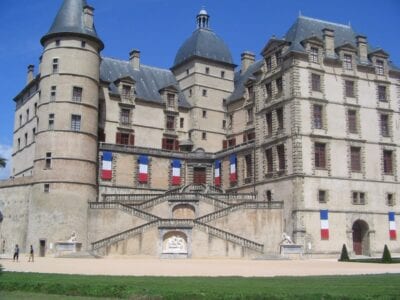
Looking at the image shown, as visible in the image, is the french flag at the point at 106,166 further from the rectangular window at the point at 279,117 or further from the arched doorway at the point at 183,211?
the rectangular window at the point at 279,117

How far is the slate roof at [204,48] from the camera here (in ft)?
190

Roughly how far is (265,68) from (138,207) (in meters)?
16.7

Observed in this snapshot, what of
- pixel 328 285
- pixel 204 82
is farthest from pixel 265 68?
pixel 328 285

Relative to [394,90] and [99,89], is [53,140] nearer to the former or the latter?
[99,89]

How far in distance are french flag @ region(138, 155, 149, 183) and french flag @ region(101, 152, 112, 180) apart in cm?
299

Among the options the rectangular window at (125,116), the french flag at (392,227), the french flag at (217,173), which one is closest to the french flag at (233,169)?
the french flag at (217,173)

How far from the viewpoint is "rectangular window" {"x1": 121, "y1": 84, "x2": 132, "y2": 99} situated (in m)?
52.3

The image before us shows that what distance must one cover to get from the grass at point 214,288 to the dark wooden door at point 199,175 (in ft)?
115

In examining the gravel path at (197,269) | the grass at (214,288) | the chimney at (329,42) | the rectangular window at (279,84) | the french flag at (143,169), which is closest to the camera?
the grass at (214,288)

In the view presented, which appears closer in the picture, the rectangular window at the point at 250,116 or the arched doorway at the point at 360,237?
the arched doorway at the point at 360,237

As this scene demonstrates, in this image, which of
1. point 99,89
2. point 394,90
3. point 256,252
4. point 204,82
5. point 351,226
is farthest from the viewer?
point 204,82

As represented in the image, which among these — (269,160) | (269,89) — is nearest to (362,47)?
(269,89)

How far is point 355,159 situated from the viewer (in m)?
44.0

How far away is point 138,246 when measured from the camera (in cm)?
3644
